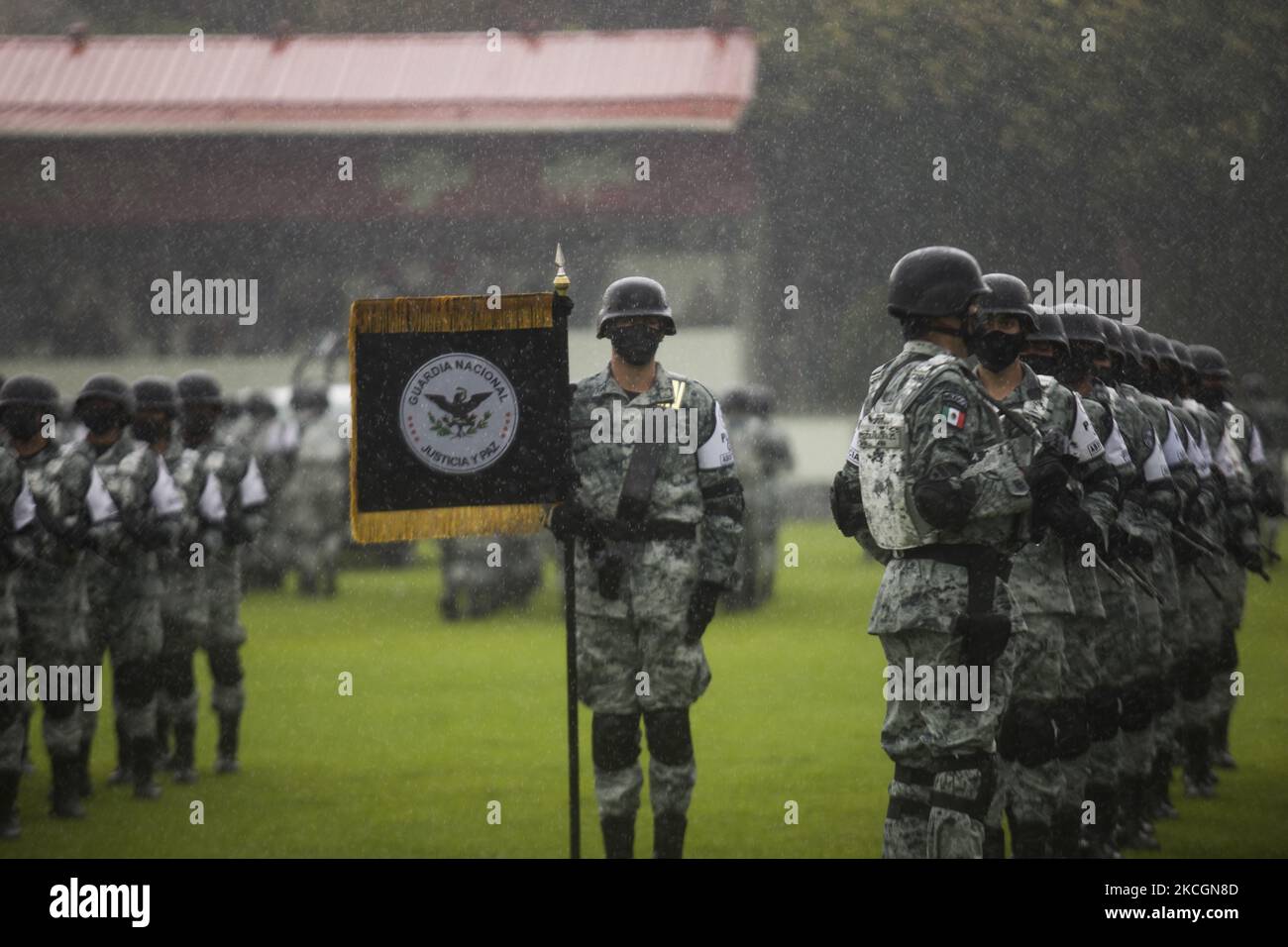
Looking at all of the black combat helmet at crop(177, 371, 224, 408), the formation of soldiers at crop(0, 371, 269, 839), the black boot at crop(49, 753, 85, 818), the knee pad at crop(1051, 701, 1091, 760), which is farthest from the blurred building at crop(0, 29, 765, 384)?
the knee pad at crop(1051, 701, 1091, 760)

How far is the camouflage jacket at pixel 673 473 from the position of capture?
21.7 ft

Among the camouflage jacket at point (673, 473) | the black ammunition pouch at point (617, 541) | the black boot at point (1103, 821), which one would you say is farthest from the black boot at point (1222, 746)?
the black ammunition pouch at point (617, 541)

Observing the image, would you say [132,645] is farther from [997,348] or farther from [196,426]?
[997,348]

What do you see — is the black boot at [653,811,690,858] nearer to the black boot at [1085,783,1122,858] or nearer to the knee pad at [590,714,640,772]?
the knee pad at [590,714,640,772]

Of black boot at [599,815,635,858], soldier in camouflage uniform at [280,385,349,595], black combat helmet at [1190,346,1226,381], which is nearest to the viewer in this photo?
black boot at [599,815,635,858]

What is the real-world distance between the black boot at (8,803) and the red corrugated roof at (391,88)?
15.0m

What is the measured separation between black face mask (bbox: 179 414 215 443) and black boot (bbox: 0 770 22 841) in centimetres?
203

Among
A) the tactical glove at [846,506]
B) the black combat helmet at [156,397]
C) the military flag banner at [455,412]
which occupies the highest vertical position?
the black combat helmet at [156,397]

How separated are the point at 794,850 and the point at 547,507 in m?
1.83

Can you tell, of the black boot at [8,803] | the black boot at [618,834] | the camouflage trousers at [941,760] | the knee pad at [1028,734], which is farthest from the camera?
the black boot at [8,803]

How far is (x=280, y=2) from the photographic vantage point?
22906mm

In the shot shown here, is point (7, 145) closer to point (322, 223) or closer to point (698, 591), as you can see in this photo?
point (322, 223)

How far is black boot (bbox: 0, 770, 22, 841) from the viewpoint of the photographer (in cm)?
745

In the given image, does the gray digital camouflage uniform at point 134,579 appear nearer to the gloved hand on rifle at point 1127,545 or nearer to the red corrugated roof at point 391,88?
the gloved hand on rifle at point 1127,545
